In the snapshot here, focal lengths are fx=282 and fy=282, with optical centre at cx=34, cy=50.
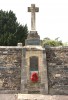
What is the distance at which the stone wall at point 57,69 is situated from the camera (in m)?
16.1

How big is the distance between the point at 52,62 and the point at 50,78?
107cm

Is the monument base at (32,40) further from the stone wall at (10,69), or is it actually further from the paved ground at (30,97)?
the paved ground at (30,97)

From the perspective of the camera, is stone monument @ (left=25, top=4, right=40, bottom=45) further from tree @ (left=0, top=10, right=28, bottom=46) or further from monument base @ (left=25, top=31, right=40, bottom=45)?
tree @ (left=0, top=10, right=28, bottom=46)

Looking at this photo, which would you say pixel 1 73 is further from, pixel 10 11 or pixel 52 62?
pixel 10 11

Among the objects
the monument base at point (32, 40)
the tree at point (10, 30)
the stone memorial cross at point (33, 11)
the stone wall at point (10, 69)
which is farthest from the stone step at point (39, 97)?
the tree at point (10, 30)

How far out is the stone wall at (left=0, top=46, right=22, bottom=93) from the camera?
1612 centimetres

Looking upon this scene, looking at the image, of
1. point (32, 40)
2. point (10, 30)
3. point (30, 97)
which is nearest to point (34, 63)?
point (32, 40)

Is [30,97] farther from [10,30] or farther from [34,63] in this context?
[10,30]

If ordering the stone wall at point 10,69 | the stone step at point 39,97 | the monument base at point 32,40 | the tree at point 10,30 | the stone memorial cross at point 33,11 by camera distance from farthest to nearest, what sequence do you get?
the tree at point 10,30
the stone memorial cross at point 33,11
the monument base at point 32,40
the stone wall at point 10,69
the stone step at point 39,97

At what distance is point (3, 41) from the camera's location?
32.4m

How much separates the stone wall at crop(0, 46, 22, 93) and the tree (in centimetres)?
1507

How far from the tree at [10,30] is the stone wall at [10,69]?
1507 cm

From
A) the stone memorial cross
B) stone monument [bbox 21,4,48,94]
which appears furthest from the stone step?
the stone memorial cross

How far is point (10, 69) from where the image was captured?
1667 cm
